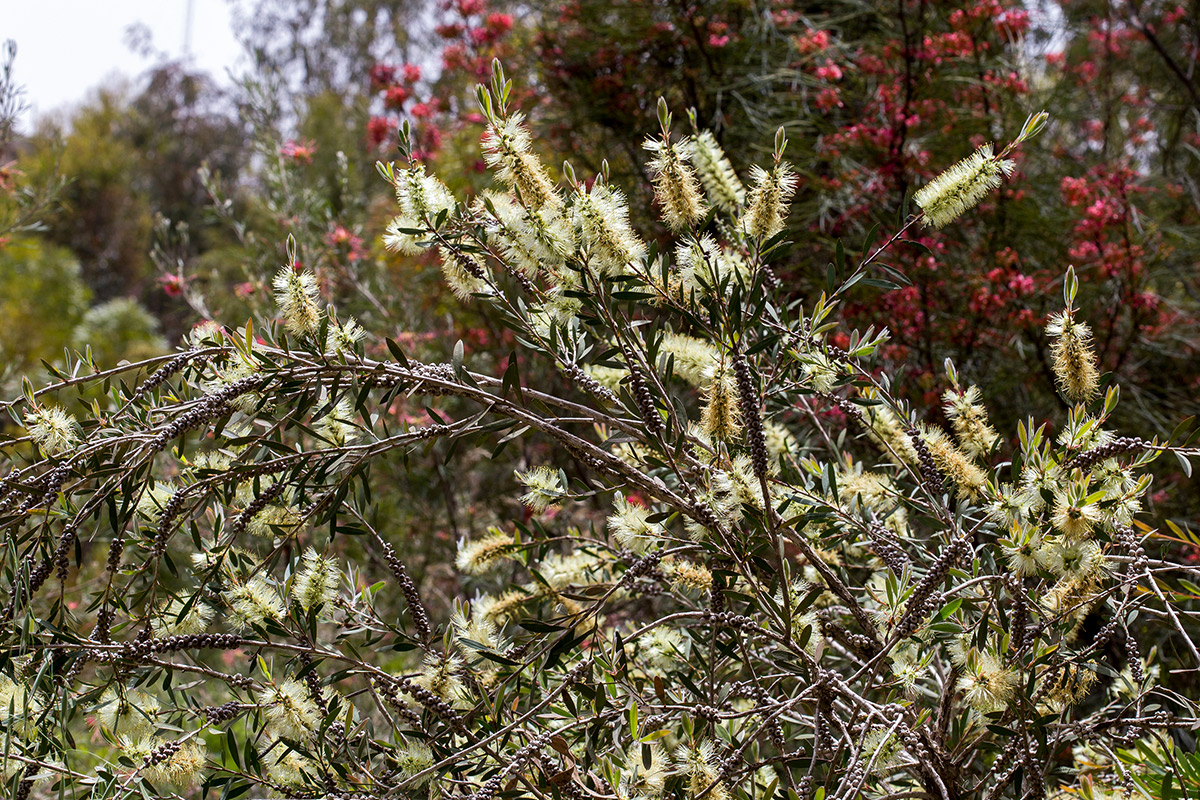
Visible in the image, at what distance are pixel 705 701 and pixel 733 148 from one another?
8.54 feet

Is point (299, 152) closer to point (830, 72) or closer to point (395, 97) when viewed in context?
point (395, 97)

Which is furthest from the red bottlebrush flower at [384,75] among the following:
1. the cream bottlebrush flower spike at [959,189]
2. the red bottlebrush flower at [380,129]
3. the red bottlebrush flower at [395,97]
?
the cream bottlebrush flower spike at [959,189]

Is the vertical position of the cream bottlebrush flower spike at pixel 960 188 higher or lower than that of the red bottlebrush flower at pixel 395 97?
lower

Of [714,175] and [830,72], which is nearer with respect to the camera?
[714,175]

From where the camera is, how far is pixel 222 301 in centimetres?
430

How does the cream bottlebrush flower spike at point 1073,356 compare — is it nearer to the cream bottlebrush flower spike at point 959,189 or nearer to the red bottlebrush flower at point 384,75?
the cream bottlebrush flower spike at point 959,189

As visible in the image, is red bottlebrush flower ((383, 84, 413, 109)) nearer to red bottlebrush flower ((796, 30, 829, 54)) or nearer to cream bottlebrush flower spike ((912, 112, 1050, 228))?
red bottlebrush flower ((796, 30, 829, 54))

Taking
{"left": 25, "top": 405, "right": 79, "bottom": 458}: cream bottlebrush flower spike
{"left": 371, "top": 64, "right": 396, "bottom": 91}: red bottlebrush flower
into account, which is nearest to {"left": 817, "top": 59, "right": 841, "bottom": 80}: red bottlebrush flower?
{"left": 371, "top": 64, "right": 396, "bottom": 91}: red bottlebrush flower

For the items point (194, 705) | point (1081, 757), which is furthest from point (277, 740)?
point (1081, 757)

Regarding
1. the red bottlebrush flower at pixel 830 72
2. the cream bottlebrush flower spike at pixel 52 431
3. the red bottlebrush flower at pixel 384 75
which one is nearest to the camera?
the cream bottlebrush flower spike at pixel 52 431

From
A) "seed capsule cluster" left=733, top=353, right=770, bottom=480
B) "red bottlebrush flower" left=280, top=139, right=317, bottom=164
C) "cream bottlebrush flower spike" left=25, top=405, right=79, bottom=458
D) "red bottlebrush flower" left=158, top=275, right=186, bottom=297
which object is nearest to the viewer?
"seed capsule cluster" left=733, top=353, right=770, bottom=480

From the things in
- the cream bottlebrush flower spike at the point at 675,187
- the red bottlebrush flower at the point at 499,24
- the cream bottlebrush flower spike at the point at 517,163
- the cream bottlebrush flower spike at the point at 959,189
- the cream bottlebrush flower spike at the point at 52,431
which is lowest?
the cream bottlebrush flower spike at the point at 52,431

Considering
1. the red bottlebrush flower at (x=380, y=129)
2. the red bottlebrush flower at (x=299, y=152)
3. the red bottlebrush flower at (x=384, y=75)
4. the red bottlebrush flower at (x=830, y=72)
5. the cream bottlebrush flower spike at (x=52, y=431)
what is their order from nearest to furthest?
the cream bottlebrush flower spike at (x=52, y=431), the red bottlebrush flower at (x=830, y=72), the red bottlebrush flower at (x=299, y=152), the red bottlebrush flower at (x=380, y=129), the red bottlebrush flower at (x=384, y=75)

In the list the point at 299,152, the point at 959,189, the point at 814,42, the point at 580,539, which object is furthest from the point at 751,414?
the point at 299,152
